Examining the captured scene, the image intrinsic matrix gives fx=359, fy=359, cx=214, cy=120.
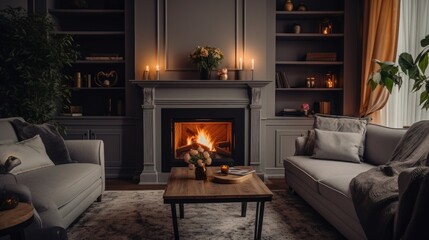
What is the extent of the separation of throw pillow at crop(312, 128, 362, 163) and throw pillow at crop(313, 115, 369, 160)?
0.08m

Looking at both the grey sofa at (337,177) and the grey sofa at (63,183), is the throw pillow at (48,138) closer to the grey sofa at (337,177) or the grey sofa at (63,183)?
the grey sofa at (63,183)

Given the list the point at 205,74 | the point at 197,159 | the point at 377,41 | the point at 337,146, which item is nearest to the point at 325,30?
the point at 377,41

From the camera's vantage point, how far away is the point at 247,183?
2547mm

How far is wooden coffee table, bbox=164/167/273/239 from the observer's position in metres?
2.23

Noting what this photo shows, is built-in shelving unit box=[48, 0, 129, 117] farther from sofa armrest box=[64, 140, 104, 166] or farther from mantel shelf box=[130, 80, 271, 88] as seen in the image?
sofa armrest box=[64, 140, 104, 166]

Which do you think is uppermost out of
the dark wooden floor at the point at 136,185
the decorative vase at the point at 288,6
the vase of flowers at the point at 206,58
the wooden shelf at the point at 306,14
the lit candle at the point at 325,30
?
the decorative vase at the point at 288,6

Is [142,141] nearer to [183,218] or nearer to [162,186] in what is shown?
[162,186]

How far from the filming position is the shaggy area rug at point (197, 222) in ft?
8.36

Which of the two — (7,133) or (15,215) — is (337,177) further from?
(7,133)

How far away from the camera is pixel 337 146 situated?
3291 mm

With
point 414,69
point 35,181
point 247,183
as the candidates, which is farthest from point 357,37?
point 35,181

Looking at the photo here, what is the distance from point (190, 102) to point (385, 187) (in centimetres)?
270

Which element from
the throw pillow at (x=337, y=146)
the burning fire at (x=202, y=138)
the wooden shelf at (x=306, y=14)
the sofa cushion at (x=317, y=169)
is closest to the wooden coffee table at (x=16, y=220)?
the sofa cushion at (x=317, y=169)

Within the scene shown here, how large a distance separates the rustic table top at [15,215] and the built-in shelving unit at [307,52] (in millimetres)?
3752
